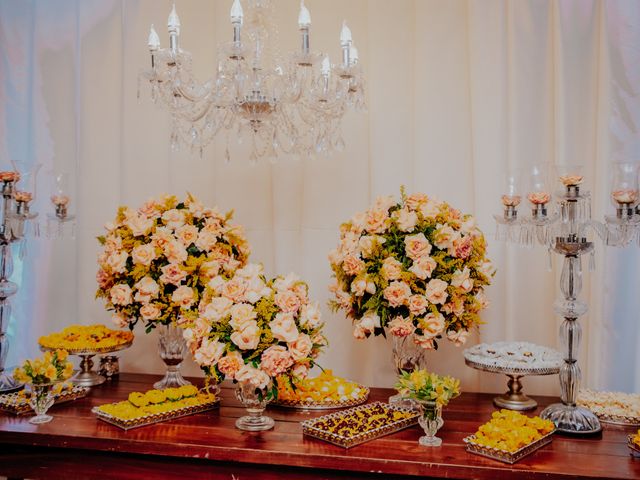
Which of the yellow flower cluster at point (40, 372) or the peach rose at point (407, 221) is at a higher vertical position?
the peach rose at point (407, 221)

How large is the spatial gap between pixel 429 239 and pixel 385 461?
Answer: 0.68m

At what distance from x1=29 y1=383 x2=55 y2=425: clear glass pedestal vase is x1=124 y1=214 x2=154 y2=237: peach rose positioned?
0.53m

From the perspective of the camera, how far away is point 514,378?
2.04 metres

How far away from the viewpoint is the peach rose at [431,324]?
191cm

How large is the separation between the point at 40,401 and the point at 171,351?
44 cm

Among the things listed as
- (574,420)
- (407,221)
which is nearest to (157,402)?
(407,221)

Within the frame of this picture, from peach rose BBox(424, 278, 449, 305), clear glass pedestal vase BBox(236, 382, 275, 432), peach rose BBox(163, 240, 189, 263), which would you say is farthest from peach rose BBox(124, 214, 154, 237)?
peach rose BBox(424, 278, 449, 305)

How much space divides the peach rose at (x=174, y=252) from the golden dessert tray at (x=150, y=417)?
1.48ft

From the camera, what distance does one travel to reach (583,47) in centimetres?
226

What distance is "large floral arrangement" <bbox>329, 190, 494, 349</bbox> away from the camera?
6.28 feet

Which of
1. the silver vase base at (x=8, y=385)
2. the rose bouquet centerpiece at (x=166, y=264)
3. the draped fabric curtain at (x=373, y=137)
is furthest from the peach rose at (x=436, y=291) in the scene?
the silver vase base at (x=8, y=385)

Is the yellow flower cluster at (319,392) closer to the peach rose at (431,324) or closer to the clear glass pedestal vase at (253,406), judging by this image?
the clear glass pedestal vase at (253,406)

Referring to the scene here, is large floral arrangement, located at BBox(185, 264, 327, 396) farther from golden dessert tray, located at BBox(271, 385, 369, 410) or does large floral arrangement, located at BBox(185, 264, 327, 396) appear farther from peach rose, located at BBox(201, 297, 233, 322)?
golden dessert tray, located at BBox(271, 385, 369, 410)

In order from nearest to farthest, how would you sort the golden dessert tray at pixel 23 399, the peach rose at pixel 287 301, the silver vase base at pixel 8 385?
the peach rose at pixel 287 301, the golden dessert tray at pixel 23 399, the silver vase base at pixel 8 385
